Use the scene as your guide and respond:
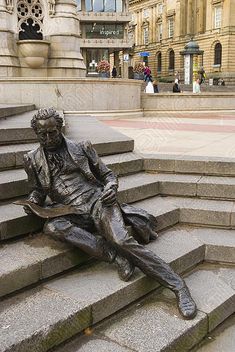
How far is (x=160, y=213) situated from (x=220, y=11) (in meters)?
65.3

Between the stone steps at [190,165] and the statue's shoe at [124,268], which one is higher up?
the stone steps at [190,165]

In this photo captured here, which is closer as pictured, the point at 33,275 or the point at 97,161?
the point at 33,275

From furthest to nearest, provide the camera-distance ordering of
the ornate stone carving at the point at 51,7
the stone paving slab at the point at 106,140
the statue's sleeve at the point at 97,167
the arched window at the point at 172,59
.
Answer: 1. the arched window at the point at 172,59
2. the ornate stone carving at the point at 51,7
3. the stone paving slab at the point at 106,140
4. the statue's sleeve at the point at 97,167

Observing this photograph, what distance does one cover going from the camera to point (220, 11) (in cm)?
6278

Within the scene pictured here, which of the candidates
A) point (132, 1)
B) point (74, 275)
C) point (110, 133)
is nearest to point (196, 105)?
point (110, 133)

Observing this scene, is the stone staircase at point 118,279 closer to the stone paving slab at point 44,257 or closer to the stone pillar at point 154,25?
the stone paving slab at point 44,257

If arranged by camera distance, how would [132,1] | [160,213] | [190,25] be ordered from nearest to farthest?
1. [160,213]
2. [190,25]
3. [132,1]

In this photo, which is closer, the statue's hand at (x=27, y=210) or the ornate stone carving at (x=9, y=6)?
the statue's hand at (x=27, y=210)

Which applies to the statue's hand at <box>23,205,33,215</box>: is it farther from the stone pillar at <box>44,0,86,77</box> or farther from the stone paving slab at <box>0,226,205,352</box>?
the stone pillar at <box>44,0,86,77</box>

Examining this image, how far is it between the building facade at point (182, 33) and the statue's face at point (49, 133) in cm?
5040

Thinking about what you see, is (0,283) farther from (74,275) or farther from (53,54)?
(53,54)

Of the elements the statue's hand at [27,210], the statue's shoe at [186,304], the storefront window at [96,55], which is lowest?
the statue's shoe at [186,304]

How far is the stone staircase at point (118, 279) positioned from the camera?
9.80 ft

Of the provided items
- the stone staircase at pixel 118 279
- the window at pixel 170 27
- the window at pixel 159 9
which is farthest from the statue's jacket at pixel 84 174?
the window at pixel 159 9
